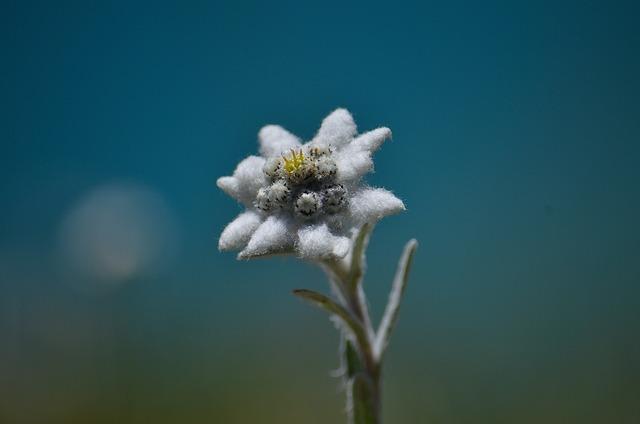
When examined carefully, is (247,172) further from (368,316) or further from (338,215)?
(368,316)

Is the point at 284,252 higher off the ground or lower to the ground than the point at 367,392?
higher

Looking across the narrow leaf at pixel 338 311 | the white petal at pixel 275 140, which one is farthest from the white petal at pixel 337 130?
the narrow leaf at pixel 338 311

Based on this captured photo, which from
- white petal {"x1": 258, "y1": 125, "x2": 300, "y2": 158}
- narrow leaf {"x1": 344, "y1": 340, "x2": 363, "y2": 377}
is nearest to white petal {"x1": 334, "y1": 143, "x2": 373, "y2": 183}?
white petal {"x1": 258, "y1": 125, "x2": 300, "y2": 158}

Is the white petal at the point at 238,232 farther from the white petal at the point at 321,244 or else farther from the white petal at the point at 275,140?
the white petal at the point at 275,140

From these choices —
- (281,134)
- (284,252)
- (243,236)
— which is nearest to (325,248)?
(284,252)

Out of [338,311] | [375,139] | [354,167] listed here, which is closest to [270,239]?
[338,311]

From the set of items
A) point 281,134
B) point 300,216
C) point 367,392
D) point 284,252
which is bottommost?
point 367,392
